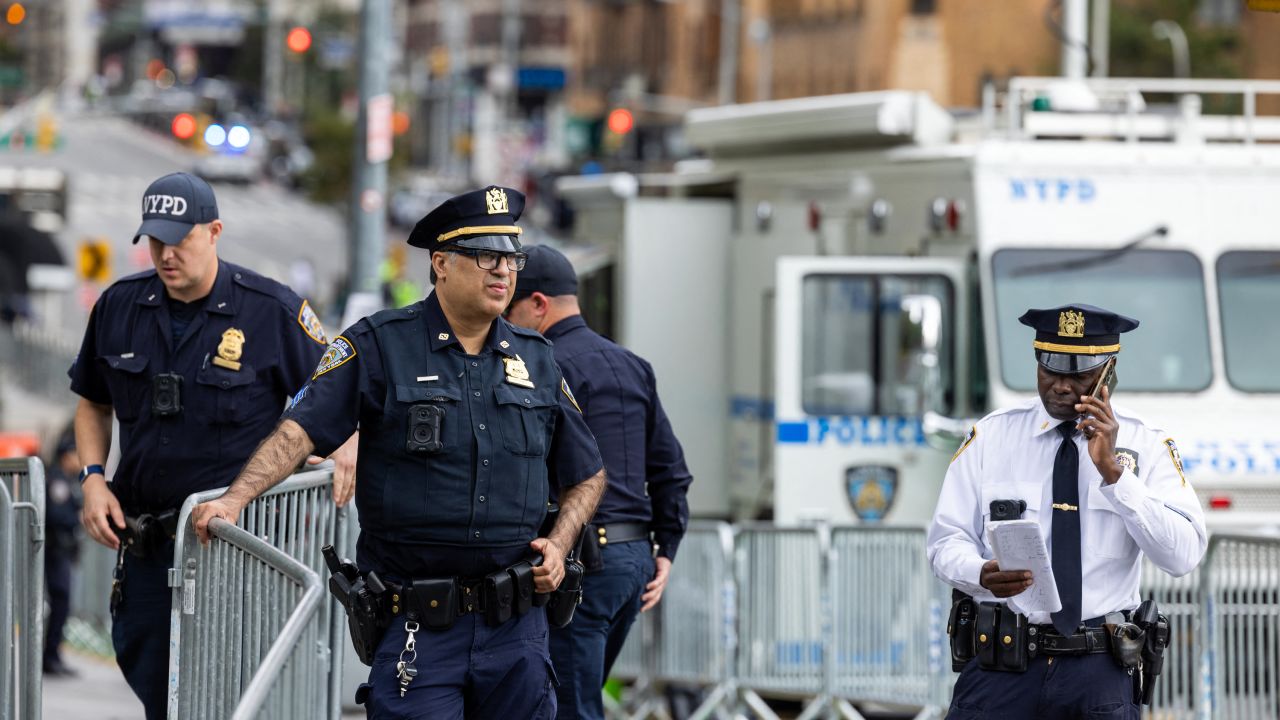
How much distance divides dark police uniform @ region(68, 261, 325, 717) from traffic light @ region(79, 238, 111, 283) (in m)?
15.9

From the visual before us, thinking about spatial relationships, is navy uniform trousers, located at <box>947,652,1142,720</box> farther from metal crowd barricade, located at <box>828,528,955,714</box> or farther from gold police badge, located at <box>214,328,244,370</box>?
metal crowd barricade, located at <box>828,528,955,714</box>

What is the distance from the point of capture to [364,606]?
A: 531 centimetres

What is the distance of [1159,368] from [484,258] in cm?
580

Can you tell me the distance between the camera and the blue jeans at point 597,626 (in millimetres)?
6629

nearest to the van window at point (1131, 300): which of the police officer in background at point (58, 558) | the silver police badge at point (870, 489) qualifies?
the silver police badge at point (870, 489)

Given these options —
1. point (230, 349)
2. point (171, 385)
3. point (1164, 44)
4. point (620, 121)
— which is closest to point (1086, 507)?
point (230, 349)

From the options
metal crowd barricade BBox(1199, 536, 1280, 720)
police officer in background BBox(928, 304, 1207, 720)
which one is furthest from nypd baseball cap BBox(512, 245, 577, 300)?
metal crowd barricade BBox(1199, 536, 1280, 720)

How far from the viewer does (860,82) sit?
5097 centimetres

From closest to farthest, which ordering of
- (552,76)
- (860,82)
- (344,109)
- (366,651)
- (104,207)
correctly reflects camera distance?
(366,651), (860,82), (104,207), (344,109), (552,76)

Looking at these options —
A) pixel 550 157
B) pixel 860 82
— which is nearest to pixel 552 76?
pixel 550 157

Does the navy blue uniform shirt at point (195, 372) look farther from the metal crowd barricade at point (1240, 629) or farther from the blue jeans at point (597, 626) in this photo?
the metal crowd barricade at point (1240, 629)

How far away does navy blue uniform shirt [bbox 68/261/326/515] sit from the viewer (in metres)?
6.24

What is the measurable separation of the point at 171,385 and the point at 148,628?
0.74 metres

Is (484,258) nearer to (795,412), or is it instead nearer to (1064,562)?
(1064,562)
